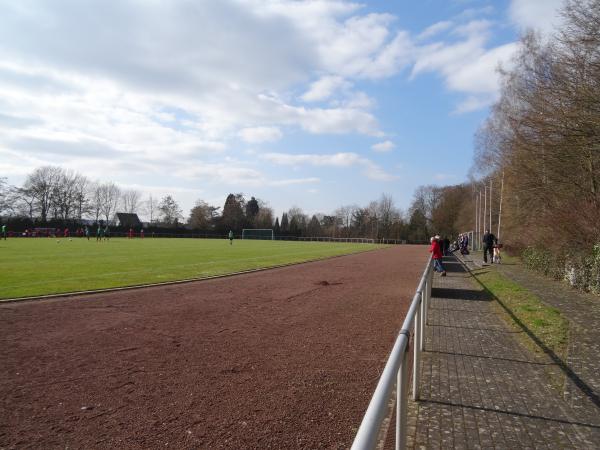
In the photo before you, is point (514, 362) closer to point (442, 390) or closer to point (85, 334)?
point (442, 390)

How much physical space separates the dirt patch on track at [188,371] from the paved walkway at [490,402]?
0.73 meters

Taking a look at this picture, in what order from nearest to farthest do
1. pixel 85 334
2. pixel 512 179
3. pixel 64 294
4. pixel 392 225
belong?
pixel 85 334
pixel 64 294
pixel 512 179
pixel 392 225

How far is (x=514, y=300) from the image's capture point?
11.7 m

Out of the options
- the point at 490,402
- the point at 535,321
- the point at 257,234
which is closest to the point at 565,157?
the point at 535,321

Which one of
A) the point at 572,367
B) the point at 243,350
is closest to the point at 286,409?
the point at 243,350

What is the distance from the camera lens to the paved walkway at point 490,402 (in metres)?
3.90

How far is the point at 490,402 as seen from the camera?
473 centimetres

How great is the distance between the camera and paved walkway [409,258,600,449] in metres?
3.90

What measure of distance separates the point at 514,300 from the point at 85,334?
1014cm

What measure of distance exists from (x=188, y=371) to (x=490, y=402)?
12.0 ft

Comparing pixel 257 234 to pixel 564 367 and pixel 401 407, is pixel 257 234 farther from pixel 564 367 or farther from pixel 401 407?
pixel 401 407

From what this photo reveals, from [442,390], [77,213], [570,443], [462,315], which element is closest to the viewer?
[570,443]

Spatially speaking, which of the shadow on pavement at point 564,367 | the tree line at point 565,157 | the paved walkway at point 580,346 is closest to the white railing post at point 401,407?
the paved walkway at point 580,346

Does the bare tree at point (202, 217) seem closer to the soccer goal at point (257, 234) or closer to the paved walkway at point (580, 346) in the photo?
the soccer goal at point (257, 234)
